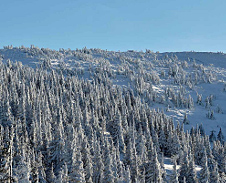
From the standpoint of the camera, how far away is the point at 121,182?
39188 mm

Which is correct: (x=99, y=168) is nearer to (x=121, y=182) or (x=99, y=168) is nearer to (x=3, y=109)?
(x=121, y=182)

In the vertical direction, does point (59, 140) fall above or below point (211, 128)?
above

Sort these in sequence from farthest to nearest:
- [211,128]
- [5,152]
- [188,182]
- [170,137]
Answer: [211,128]
[170,137]
[188,182]
[5,152]

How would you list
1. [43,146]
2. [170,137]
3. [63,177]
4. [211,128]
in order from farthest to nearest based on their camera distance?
[211,128] < [170,137] < [43,146] < [63,177]

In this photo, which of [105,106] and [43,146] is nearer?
[43,146]

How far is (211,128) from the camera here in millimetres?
141125

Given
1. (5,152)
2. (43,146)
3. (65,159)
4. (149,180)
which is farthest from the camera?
(43,146)

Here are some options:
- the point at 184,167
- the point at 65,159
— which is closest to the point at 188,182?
the point at 184,167

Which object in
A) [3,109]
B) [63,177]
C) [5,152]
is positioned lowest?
[63,177]

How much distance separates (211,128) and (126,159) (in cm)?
10660

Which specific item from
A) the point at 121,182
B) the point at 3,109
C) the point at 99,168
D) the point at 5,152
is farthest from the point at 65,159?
the point at 3,109

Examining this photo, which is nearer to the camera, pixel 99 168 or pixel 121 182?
pixel 121 182

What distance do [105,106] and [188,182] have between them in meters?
61.0

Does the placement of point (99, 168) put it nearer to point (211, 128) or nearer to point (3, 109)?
point (3, 109)
